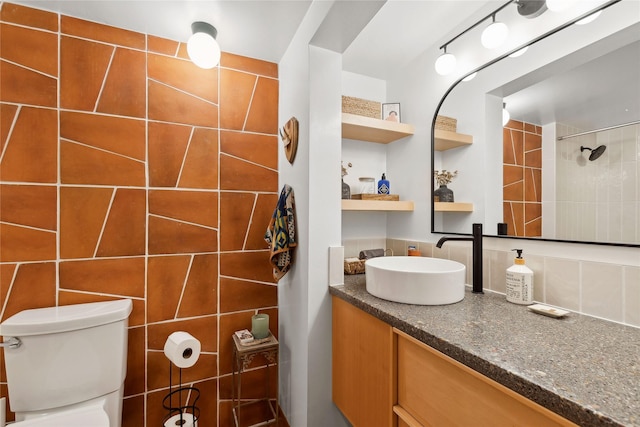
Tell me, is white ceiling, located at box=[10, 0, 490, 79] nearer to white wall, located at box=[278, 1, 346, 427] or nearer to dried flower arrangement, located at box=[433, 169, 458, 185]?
white wall, located at box=[278, 1, 346, 427]

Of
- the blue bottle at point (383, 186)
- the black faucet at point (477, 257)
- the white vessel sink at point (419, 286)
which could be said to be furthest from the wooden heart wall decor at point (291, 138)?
the black faucet at point (477, 257)

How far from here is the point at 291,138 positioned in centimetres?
145

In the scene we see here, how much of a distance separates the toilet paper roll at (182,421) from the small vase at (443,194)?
1.65 metres

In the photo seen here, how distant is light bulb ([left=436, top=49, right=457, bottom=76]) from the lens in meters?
1.44

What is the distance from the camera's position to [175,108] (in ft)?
5.02

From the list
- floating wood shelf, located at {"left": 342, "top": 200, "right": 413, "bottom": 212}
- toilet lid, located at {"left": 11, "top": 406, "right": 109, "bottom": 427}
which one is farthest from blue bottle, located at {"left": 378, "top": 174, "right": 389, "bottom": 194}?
toilet lid, located at {"left": 11, "top": 406, "right": 109, "bottom": 427}

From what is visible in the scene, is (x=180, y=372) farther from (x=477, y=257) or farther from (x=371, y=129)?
(x=371, y=129)

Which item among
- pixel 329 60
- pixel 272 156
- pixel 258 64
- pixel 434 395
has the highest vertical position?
pixel 258 64

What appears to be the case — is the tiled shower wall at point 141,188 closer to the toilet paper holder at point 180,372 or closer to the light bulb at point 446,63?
the toilet paper holder at point 180,372

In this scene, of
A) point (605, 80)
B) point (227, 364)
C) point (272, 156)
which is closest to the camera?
point (605, 80)

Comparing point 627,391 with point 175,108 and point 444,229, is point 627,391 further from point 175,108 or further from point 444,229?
point 175,108

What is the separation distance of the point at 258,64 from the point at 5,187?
1.36m

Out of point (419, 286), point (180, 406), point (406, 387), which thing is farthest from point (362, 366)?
point (180, 406)

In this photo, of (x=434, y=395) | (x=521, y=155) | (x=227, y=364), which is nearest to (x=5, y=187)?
(x=227, y=364)
